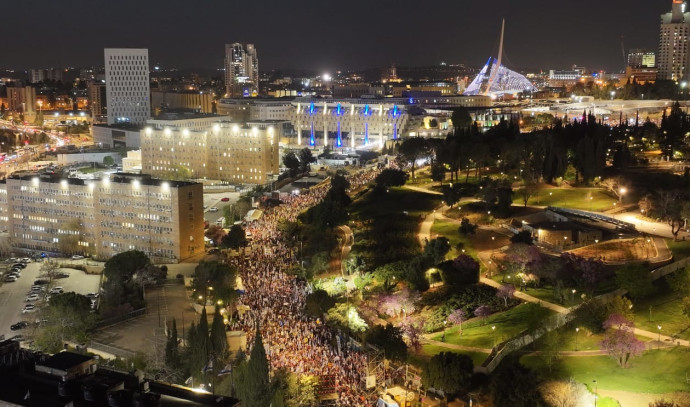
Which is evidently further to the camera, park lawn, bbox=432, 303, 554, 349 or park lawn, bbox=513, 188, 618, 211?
park lawn, bbox=513, 188, 618, 211

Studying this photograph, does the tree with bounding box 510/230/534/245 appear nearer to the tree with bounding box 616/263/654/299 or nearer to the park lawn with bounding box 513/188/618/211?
the tree with bounding box 616/263/654/299

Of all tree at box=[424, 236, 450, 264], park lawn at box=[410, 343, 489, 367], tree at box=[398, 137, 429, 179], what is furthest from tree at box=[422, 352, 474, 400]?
tree at box=[398, 137, 429, 179]

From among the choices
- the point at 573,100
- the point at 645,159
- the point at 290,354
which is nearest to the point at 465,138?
the point at 645,159

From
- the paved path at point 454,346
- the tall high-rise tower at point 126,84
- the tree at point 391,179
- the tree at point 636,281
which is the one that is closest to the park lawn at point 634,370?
the paved path at point 454,346

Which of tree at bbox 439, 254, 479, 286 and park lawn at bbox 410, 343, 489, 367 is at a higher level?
tree at bbox 439, 254, 479, 286

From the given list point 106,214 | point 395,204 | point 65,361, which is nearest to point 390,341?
point 65,361

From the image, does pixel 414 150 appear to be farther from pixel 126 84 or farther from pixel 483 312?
pixel 126 84
